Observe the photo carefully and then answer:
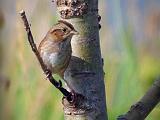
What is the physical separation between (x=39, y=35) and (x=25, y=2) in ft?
0.25

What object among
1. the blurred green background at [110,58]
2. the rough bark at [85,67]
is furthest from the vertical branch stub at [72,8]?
the blurred green background at [110,58]

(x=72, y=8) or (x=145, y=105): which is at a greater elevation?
(x=72, y=8)

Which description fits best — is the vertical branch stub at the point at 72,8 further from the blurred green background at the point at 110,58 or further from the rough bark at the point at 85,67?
the blurred green background at the point at 110,58

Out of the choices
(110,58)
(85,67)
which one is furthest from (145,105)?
(110,58)

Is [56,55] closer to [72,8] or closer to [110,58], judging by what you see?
[72,8]

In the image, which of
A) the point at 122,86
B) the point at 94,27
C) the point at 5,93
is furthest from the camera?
the point at 5,93

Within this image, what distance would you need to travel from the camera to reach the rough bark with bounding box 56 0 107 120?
1.54 feet

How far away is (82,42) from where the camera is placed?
47 cm

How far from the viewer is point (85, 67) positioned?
48cm

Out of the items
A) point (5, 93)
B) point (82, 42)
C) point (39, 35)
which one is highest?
point (82, 42)

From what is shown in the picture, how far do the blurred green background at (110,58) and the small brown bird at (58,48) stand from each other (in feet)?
1.36

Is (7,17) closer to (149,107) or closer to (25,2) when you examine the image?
(25,2)

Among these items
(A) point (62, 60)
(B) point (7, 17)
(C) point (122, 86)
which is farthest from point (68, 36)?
(B) point (7, 17)

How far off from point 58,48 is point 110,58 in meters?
0.51
